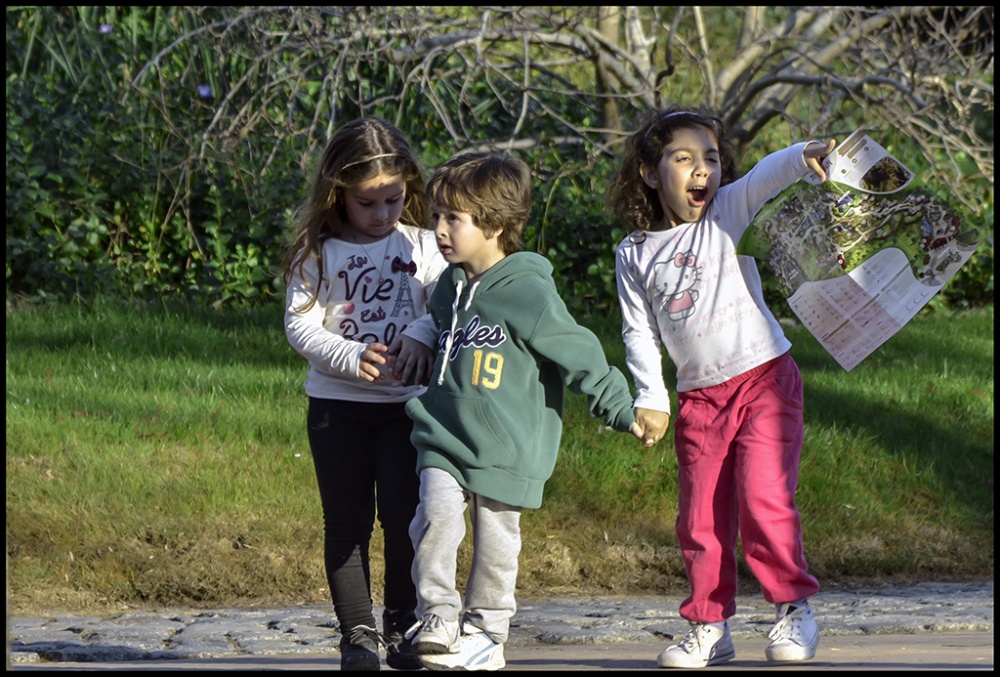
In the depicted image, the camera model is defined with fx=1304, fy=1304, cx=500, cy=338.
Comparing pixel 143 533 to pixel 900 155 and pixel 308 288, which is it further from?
pixel 900 155

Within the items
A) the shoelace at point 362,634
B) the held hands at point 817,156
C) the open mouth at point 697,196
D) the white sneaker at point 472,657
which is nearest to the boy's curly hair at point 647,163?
the open mouth at point 697,196

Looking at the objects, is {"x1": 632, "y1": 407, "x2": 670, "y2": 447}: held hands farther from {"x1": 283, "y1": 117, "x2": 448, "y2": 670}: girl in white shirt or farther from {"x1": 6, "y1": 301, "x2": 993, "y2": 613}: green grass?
{"x1": 6, "y1": 301, "x2": 993, "y2": 613}: green grass

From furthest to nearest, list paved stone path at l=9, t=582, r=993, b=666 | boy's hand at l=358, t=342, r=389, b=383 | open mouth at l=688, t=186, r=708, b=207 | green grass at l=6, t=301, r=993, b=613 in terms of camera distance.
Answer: green grass at l=6, t=301, r=993, b=613, paved stone path at l=9, t=582, r=993, b=666, open mouth at l=688, t=186, r=708, b=207, boy's hand at l=358, t=342, r=389, b=383

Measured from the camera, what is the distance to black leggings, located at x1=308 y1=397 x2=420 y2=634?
3867 millimetres

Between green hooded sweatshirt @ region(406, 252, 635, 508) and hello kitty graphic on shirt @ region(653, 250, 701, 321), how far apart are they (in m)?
0.39

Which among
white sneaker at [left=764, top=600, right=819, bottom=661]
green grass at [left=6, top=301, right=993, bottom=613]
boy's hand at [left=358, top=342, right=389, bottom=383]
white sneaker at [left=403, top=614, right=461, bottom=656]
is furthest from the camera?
green grass at [left=6, top=301, right=993, bottom=613]

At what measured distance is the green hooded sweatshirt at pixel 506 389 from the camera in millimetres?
3557

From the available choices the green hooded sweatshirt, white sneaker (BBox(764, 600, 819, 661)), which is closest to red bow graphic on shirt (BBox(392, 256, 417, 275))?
the green hooded sweatshirt

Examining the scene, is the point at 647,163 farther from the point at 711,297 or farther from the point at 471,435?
the point at 471,435

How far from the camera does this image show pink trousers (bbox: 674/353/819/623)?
3.87m

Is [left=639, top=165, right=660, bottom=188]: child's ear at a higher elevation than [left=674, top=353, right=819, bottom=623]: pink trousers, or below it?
higher

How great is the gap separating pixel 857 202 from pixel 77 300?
601 centimetres

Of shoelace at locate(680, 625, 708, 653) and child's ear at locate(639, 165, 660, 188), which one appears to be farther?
A: child's ear at locate(639, 165, 660, 188)

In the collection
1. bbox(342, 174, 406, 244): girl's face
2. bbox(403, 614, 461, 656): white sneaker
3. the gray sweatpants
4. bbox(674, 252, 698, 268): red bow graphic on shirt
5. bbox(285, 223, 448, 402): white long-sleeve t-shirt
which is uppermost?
bbox(342, 174, 406, 244): girl's face
